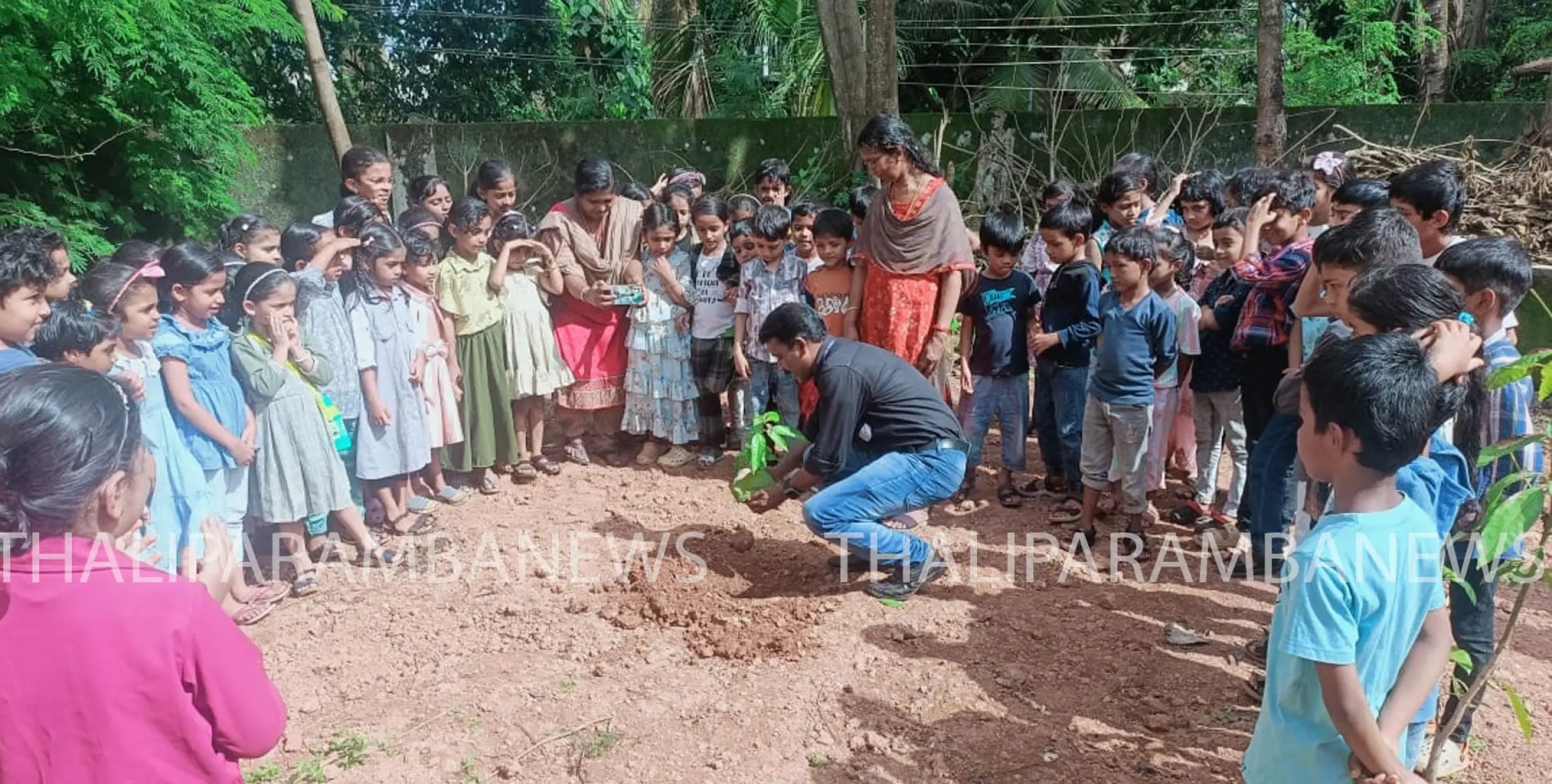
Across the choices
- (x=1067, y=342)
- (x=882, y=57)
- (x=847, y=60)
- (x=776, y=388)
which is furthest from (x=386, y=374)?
(x=847, y=60)

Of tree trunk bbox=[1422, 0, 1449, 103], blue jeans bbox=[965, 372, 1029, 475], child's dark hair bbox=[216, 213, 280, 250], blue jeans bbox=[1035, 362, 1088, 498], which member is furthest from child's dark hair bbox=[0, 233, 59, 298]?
tree trunk bbox=[1422, 0, 1449, 103]

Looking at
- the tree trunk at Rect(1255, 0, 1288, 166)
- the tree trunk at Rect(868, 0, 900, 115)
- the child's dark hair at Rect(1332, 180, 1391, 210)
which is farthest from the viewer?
the tree trunk at Rect(868, 0, 900, 115)

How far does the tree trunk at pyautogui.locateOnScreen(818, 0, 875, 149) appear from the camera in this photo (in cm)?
796

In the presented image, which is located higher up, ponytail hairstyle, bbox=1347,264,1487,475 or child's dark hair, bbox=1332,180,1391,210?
child's dark hair, bbox=1332,180,1391,210

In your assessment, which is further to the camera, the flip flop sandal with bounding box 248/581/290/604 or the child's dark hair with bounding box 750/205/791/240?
the child's dark hair with bounding box 750/205/791/240

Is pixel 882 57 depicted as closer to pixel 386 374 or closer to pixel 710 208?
pixel 710 208

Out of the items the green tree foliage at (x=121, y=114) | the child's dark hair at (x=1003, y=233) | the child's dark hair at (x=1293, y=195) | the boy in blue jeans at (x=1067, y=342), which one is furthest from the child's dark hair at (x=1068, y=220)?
the green tree foliage at (x=121, y=114)

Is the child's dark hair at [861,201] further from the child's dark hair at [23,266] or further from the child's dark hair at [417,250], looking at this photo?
the child's dark hair at [23,266]

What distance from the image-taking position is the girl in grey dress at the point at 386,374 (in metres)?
4.36

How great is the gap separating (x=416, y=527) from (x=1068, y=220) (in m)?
3.39

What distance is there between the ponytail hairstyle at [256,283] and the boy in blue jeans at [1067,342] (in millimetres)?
3244

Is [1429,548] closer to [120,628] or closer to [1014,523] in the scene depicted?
[120,628]

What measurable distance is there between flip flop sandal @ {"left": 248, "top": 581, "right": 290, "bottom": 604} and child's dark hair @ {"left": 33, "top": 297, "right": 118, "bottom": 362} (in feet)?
4.10

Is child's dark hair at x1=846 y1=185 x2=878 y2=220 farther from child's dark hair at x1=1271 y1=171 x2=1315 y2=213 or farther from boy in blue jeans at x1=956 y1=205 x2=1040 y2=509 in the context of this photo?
child's dark hair at x1=1271 y1=171 x2=1315 y2=213
